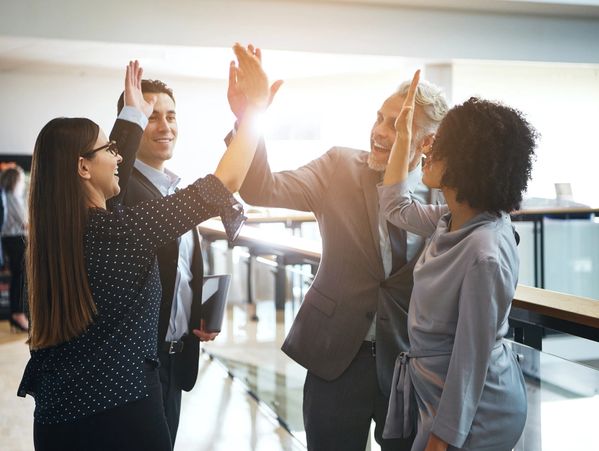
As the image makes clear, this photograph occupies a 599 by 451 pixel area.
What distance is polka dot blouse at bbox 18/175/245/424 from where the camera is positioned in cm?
135

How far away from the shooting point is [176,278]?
209cm

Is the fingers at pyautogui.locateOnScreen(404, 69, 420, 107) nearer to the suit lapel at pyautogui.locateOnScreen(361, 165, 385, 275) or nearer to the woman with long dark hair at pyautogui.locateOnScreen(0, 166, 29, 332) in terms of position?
the suit lapel at pyautogui.locateOnScreen(361, 165, 385, 275)

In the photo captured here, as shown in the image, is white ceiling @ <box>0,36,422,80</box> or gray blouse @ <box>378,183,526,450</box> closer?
gray blouse @ <box>378,183,526,450</box>

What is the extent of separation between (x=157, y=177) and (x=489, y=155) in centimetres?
116

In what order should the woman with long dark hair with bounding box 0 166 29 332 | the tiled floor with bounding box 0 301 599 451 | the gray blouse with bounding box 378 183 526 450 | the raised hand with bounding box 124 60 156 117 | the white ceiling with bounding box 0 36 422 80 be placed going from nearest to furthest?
the gray blouse with bounding box 378 183 526 450 → the tiled floor with bounding box 0 301 599 451 → the raised hand with bounding box 124 60 156 117 → the woman with long dark hair with bounding box 0 166 29 332 → the white ceiling with bounding box 0 36 422 80

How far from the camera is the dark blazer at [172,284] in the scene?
1.96 meters

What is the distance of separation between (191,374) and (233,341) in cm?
270

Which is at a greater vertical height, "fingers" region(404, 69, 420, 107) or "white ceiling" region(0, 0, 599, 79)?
"white ceiling" region(0, 0, 599, 79)

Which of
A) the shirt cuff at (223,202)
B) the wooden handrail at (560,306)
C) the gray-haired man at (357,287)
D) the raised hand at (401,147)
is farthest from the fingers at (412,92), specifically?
the wooden handrail at (560,306)

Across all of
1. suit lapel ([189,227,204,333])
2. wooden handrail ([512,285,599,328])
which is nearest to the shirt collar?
suit lapel ([189,227,204,333])

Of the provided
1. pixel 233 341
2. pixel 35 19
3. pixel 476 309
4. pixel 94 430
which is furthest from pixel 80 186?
pixel 35 19

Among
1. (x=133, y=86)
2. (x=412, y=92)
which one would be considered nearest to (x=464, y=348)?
(x=412, y=92)

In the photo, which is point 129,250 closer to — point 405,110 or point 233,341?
point 405,110

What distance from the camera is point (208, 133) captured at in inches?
388
